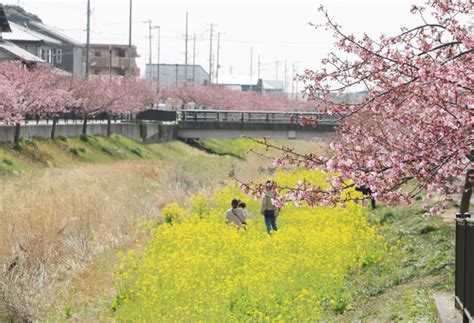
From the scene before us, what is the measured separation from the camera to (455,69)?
893 cm

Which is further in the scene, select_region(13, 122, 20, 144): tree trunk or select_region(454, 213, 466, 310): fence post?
select_region(13, 122, 20, 144): tree trunk

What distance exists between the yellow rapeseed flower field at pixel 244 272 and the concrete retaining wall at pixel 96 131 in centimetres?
2757

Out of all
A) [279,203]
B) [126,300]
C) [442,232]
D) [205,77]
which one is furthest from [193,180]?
[205,77]

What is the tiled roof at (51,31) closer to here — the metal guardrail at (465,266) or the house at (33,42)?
the house at (33,42)

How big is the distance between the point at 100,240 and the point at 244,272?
7330mm

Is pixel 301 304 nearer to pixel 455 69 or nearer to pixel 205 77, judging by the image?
pixel 455 69

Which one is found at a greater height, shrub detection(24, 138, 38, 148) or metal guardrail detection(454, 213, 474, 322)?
metal guardrail detection(454, 213, 474, 322)

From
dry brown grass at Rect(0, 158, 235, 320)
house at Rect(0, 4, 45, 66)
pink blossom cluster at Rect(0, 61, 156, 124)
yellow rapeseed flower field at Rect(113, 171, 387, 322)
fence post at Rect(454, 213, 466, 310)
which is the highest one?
house at Rect(0, 4, 45, 66)

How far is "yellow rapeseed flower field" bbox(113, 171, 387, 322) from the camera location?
13.2 metres

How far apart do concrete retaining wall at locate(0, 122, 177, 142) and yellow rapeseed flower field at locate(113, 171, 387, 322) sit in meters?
27.6

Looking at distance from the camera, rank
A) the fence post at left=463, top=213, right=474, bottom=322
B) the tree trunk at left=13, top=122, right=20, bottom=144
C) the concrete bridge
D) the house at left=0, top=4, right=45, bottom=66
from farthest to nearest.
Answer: the house at left=0, top=4, right=45, bottom=66 < the concrete bridge < the tree trunk at left=13, top=122, right=20, bottom=144 < the fence post at left=463, top=213, right=474, bottom=322

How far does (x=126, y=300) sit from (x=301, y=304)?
267cm

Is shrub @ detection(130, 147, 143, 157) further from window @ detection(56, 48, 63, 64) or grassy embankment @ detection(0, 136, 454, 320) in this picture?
window @ detection(56, 48, 63, 64)

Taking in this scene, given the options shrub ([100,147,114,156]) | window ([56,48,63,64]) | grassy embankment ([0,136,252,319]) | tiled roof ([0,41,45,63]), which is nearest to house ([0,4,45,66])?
tiled roof ([0,41,45,63])
